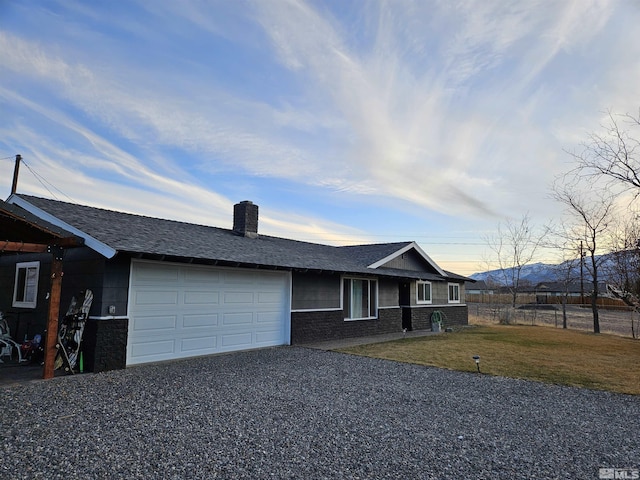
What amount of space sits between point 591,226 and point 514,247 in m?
10.2

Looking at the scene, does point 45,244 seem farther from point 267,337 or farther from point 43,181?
point 43,181

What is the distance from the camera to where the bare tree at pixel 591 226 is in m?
16.4

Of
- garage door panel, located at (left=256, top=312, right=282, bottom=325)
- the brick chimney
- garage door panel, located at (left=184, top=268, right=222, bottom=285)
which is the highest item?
the brick chimney

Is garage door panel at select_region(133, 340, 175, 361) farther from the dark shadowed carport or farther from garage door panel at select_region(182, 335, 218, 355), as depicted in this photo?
the dark shadowed carport

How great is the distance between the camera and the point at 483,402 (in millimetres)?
5664

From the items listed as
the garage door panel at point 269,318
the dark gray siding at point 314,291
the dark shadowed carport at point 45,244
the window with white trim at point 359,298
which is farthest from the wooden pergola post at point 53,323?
the window with white trim at point 359,298

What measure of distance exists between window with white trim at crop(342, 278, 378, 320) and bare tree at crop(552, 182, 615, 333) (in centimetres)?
866

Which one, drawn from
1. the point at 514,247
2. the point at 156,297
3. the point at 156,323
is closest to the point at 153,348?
the point at 156,323

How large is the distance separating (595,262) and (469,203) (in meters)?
6.55

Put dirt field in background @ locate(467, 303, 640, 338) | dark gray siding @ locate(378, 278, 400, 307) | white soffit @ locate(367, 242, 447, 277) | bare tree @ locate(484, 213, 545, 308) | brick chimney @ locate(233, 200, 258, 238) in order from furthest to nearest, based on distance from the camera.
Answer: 1. bare tree @ locate(484, 213, 545, 308)
2. dirt field in background @ locate(467, 303, 640, 338)
3. white soffit @ locate(367, 242, 447, 277)
4. dark gray siding @ locate(378, 278, 400, 307)
5. brick chimney @ locate(233, 200, 258, 238)

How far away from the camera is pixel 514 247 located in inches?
1101

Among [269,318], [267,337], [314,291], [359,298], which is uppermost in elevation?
[314,291]

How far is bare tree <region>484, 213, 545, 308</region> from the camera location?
2697 cm

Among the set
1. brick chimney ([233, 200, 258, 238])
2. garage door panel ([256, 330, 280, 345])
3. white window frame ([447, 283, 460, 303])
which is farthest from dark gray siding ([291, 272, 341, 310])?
white window frame ([447, 283, 460, 303])
